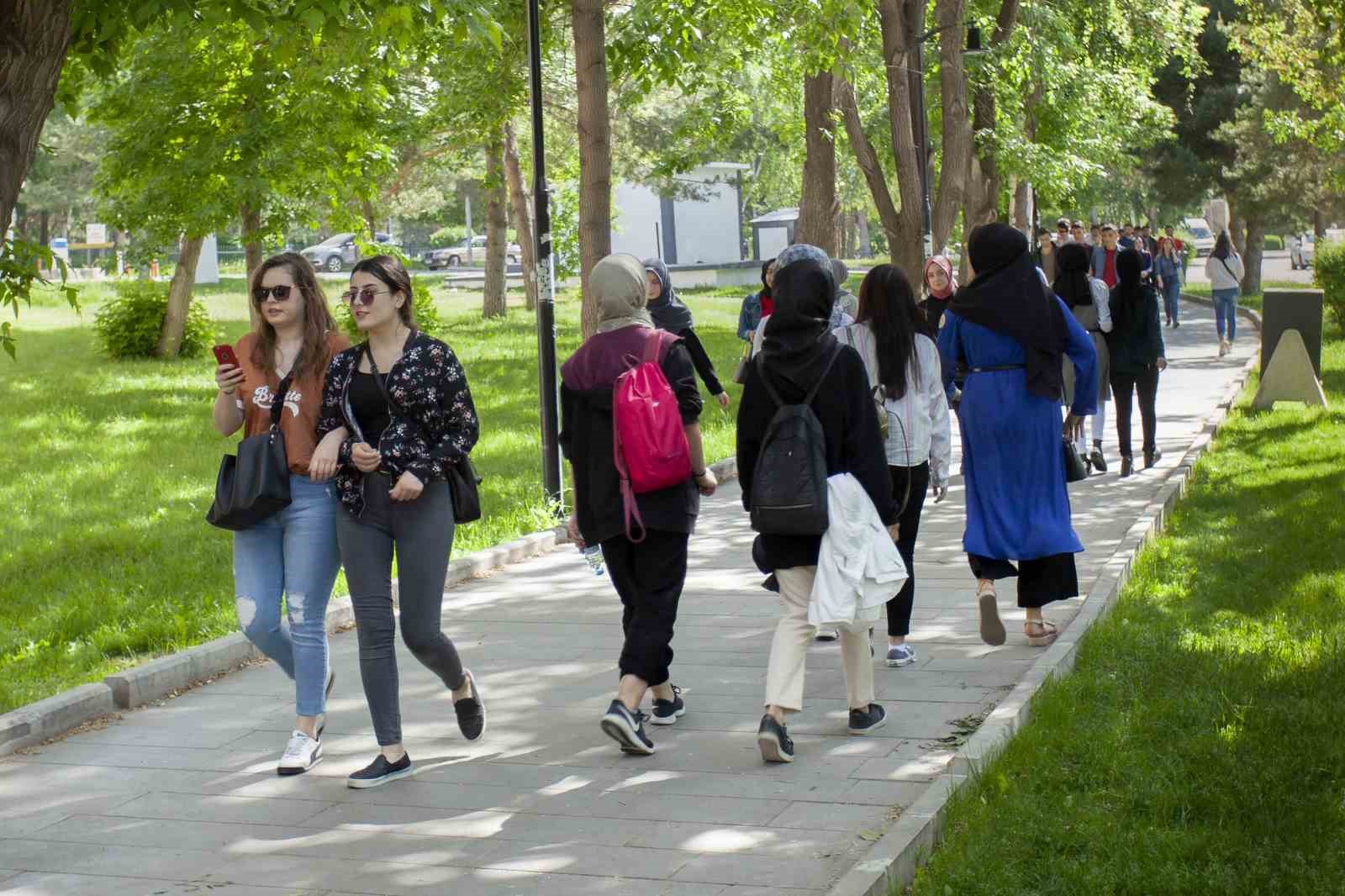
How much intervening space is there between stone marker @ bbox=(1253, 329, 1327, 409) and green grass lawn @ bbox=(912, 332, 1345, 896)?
764 cm

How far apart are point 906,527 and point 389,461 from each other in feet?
8.63

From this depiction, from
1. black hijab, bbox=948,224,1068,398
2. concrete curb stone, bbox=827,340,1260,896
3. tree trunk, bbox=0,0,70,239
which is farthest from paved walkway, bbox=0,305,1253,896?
tree trunk, bbox=0,0,70,239

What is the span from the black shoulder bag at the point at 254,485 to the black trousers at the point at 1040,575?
3.34m

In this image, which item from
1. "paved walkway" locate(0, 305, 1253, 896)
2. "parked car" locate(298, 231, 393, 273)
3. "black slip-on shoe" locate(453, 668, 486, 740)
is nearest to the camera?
"paved walkway" locate(0, 305, 1253, 896)

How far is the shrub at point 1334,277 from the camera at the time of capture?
2817 cm

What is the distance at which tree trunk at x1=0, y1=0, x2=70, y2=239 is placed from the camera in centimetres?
577

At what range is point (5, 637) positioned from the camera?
29.1 ft

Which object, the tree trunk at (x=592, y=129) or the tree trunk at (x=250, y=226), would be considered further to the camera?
the tree trunk at (x=250, y=226)

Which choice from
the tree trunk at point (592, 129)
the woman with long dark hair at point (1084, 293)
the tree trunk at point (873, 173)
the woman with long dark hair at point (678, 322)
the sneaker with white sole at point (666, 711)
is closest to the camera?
the sneaker with white sole at point (666, 711)

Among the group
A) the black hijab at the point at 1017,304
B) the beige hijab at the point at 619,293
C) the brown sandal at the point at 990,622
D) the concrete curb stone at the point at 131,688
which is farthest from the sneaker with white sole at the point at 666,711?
the black hijab at the point at 1017,304

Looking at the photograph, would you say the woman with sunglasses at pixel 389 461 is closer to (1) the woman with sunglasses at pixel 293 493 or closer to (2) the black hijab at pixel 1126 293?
(1) the woman with sunglasses at pixel 293 493

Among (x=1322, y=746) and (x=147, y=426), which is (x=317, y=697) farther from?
(x=147, y=426)

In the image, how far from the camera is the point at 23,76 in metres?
5.84

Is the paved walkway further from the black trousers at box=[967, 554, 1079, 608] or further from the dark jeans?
the dark jeans
